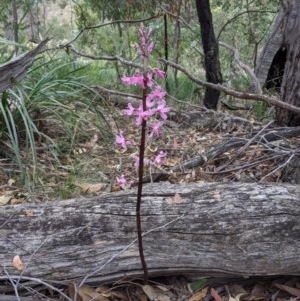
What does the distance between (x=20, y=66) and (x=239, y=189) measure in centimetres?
159

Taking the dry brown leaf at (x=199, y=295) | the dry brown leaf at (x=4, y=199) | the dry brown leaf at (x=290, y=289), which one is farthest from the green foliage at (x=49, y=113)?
the dry brown leaf at (x=290, y=289)

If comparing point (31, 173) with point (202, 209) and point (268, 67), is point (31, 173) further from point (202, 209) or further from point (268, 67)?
point (268, 67)

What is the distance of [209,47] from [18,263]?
11.0ft

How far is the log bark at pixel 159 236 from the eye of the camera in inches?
76.5

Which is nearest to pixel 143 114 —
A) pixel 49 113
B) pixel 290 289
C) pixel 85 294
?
pixel 85 294

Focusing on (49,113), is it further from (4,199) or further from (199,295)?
(199,295)

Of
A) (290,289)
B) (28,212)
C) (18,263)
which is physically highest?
(28,212)

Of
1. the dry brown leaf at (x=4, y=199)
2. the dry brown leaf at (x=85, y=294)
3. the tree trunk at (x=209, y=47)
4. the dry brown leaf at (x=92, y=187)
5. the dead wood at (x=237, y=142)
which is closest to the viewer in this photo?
the dry brown leaf at (x=85, y=294)

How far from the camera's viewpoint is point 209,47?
4.68 m

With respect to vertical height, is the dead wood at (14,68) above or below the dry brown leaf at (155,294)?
above

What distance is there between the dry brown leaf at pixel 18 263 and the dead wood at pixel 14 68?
4.16ft

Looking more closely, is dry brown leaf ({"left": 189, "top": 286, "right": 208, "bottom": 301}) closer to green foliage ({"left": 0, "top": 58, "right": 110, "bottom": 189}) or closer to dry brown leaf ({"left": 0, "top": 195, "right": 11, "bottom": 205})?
dry brown leaf ({"left": 0, "top": 195, "right": 11, "bottom": 205})

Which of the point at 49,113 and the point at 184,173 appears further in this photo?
the point at 49,113

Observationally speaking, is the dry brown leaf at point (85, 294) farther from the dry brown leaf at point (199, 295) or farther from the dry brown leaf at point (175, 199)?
the dry brown leaf at point (175, 199)
